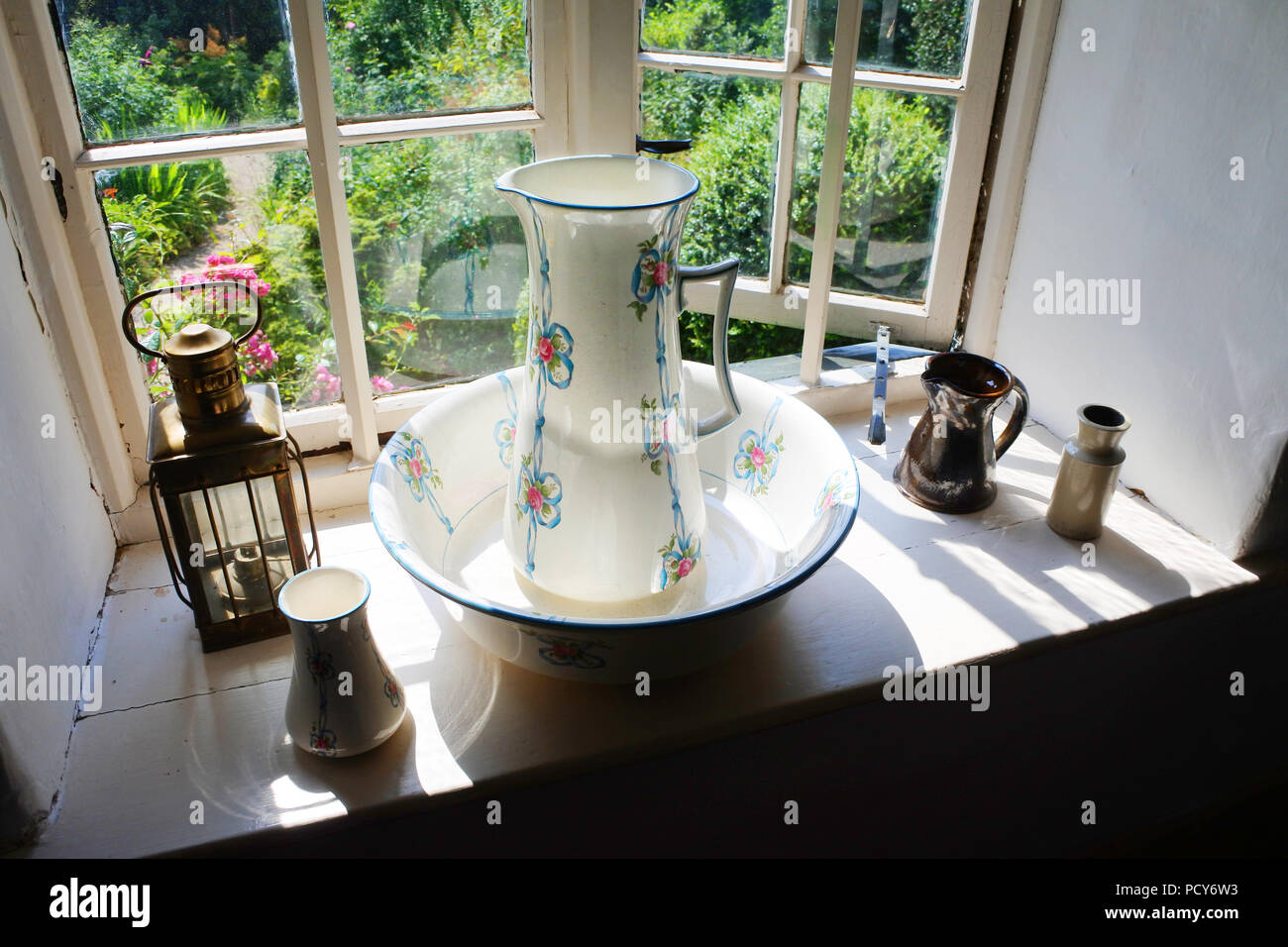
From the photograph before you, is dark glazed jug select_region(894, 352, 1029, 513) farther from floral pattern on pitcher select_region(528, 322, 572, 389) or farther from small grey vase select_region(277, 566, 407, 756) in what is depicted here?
small grey vase select_region(277, 566, 407, 756)

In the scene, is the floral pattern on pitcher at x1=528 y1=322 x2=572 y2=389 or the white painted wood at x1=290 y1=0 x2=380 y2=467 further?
the white painted wood at x1=290 y1=0 x2=380 y2=467

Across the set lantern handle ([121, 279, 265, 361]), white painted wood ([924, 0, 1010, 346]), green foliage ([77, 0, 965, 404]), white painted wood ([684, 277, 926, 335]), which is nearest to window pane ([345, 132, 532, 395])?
green foliage ([77, 0, 965, 404])

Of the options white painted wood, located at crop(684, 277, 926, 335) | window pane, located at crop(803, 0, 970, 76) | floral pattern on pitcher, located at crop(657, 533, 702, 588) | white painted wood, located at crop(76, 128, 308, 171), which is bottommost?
floral pattern on pitcher, located at crop(657, 533, 702, 588)

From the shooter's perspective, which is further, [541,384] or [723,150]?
[723,150]

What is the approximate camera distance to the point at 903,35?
3.10 ft

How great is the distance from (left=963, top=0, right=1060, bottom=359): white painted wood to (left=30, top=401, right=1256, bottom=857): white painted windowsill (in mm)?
235

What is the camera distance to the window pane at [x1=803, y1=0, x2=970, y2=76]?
92 centimetres

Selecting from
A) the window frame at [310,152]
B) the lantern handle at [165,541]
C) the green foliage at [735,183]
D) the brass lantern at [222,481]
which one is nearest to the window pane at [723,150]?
the green foliage at [735,183]

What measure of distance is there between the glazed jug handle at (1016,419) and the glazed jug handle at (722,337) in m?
0.34

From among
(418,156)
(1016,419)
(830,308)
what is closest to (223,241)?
(418,156)

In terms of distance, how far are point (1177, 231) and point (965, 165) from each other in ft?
0.80

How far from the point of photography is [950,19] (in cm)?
96

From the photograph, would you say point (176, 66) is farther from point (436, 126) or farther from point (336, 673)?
point (336, 673)
